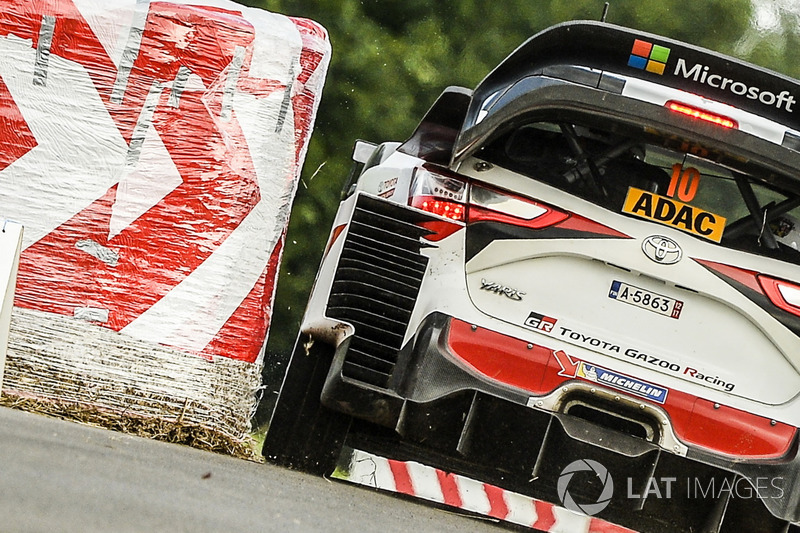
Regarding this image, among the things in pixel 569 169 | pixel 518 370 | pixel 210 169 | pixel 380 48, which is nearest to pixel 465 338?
pixel 518 370

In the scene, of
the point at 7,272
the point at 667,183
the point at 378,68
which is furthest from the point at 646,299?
the point at 378,68

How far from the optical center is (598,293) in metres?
4.41

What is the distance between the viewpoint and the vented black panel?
425cm

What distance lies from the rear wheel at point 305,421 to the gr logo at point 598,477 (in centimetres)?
98

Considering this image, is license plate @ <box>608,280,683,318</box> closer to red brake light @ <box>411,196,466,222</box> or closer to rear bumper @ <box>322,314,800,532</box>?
rear bumper @ <box>322,314,800,532</box>

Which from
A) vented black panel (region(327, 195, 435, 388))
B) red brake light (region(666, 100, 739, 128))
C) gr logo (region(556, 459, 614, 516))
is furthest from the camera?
gr logo (region(556, 459, 614, 516))

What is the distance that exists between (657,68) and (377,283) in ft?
4.56

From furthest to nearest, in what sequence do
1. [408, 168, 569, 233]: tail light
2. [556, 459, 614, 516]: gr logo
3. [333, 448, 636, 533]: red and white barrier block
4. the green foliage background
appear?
the green foliage background → [333, 448, 636, 533]: red and white barrier block → [556, 459, 614, 516]: gr logo → [408, 168, 569, 233]: tail light

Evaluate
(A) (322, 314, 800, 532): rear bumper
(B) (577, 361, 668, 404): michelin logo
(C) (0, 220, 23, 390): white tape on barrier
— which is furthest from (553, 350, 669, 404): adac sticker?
(C) (0, 220, 23, 390): white tape on barrier

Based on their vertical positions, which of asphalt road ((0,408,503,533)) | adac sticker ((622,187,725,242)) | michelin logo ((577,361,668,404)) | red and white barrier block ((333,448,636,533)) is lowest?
red and white barrier block ((333,448,636,533))

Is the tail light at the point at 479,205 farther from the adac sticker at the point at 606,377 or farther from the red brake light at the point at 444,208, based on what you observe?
the adac sticker at the point at 606,377

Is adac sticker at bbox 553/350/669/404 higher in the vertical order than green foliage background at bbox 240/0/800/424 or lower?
lower

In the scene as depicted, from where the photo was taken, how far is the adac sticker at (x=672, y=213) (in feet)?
14.7

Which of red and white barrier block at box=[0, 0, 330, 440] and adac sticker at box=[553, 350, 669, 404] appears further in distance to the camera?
red and white barrier block at box=[0, 0, 330, 440]
